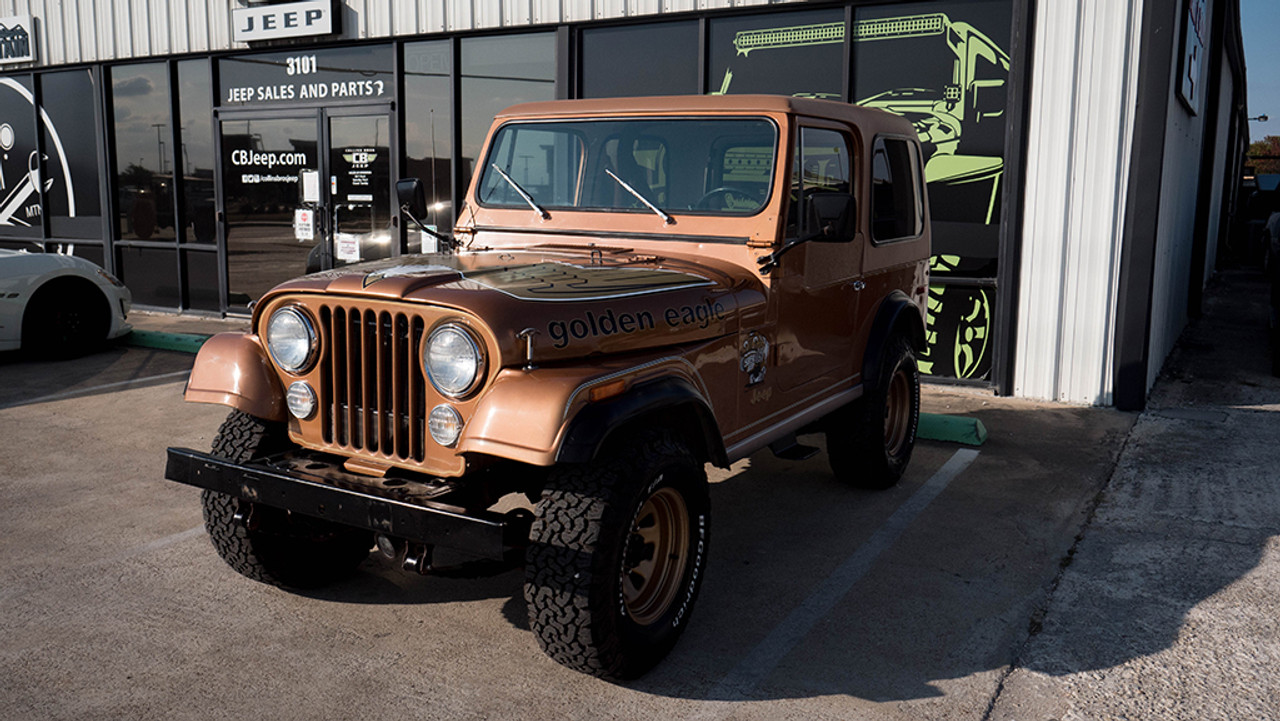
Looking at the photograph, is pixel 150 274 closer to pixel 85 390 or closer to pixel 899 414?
pixel 85 390

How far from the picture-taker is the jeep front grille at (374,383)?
10.7 feet

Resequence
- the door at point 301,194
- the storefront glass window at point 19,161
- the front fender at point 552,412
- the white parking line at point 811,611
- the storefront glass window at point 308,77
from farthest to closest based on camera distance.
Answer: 1. the storefront glass window at point 19,161
2. the door at point 301,194
3. the storefront glass window at point 308,77
4. the white parking line at point 811,611
5. the front fender at point 552,412

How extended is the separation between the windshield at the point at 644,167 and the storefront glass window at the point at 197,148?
8.40m

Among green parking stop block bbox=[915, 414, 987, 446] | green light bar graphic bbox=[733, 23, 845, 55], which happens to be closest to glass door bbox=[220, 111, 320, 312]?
green light bar graphic bbox=[733, 23, 845, 55]

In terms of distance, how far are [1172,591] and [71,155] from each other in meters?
13.4

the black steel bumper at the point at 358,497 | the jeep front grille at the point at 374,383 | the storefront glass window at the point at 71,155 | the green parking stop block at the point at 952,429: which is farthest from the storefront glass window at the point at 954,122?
the storefront glass window at the point at 71,155

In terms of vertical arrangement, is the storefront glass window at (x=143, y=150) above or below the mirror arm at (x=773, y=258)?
above

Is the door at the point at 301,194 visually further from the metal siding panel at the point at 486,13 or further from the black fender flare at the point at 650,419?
the black fender flare at the point at 650,419

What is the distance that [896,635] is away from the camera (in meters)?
3.70

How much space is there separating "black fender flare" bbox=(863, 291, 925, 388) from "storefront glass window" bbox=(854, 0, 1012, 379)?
2.49 m

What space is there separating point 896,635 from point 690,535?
86 cm

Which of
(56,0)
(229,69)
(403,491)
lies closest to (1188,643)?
(403,491)

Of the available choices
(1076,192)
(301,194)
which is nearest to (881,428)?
(1076,192)

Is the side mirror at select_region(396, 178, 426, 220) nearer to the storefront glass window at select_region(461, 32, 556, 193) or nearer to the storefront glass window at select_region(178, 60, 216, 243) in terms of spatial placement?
the storefront glass window at select_region(461, 32, 556, 193)
